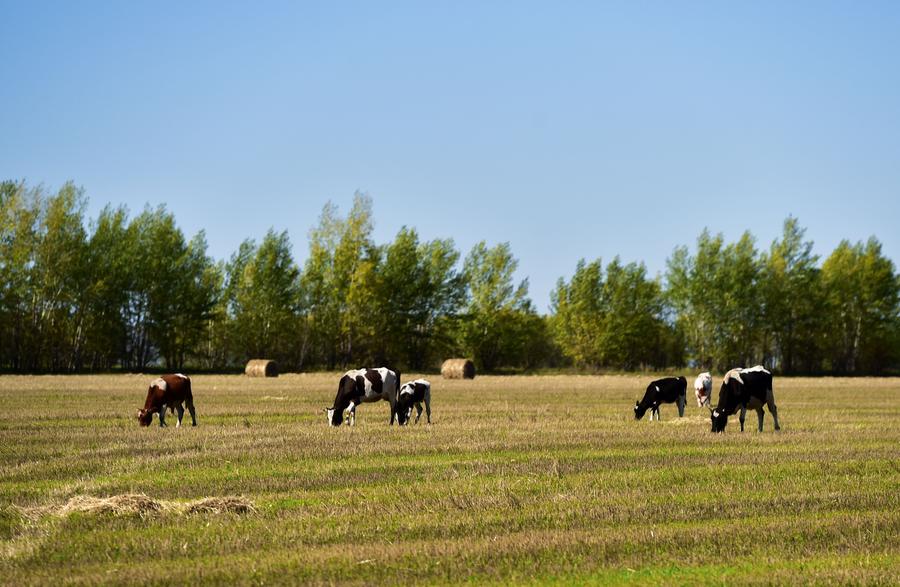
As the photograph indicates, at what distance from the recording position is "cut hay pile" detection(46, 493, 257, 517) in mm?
13109

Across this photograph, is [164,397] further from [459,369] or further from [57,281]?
[57,281]

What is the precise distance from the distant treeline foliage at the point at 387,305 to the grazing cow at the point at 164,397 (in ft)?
166

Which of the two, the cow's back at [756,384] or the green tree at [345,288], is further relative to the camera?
the green tree at [345,288]

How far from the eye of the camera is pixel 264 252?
89.9m

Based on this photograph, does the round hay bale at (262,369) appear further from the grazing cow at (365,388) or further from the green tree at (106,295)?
the grazing cow at (365,388)

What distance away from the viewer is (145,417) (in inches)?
1030

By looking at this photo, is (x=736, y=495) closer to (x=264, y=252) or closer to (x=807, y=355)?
(x=264, y=252)

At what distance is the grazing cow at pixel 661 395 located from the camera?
103 ft

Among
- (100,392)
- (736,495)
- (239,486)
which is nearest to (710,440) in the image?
(736,495)

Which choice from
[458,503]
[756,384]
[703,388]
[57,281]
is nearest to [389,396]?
[756,384]

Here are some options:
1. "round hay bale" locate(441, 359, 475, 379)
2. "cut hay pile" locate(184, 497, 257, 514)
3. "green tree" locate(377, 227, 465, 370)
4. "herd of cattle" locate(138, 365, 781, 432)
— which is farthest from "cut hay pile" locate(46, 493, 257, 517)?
"green tree" locate(377, 227, 465, 370)

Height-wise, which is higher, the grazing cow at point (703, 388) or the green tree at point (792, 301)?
the green tree at point (792, 301)

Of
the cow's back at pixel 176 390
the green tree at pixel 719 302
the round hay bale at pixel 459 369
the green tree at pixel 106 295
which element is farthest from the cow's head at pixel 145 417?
the green tree at pixel 719 302

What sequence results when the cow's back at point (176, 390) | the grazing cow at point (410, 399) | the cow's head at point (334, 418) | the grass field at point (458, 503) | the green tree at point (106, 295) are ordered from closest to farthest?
1. the grass field at point (458, 503)
2. the cow's head at point (334, 418)
3. the cow's back at point (176, 390)
4. the grazing cow at point (410, 399)
5. the green tree at point (106, 295)
